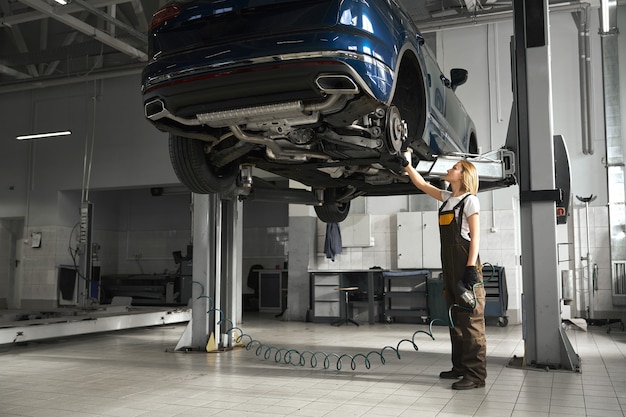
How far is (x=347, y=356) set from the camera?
527 centimetres

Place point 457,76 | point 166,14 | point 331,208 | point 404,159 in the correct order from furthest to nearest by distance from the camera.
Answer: point 331,208 → point 457,76 → point 404,159 → point 166,14

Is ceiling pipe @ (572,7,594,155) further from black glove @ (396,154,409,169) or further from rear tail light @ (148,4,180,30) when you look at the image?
rear tail light @ (148,4,180,30)

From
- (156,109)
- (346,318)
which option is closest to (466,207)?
(156,109)

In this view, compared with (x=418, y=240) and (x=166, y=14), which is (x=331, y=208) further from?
(x=418, y=240)

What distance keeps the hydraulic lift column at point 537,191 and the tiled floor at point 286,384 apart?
0.28m

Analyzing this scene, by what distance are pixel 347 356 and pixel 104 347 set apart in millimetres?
2876

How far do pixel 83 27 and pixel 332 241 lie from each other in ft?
17.6

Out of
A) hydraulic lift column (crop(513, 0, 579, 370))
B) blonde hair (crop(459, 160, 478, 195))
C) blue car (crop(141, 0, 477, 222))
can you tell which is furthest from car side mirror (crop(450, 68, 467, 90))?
blonde hair (crop(459, 160, 478, 195))

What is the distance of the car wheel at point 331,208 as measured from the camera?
5.30 meters

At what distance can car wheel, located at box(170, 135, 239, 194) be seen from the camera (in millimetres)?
3635

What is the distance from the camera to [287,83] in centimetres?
265

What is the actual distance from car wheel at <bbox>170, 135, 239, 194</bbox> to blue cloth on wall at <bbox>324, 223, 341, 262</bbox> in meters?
5.92

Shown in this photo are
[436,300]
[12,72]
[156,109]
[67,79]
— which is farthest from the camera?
[67,79]

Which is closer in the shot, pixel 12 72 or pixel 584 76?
pixel 584 76
